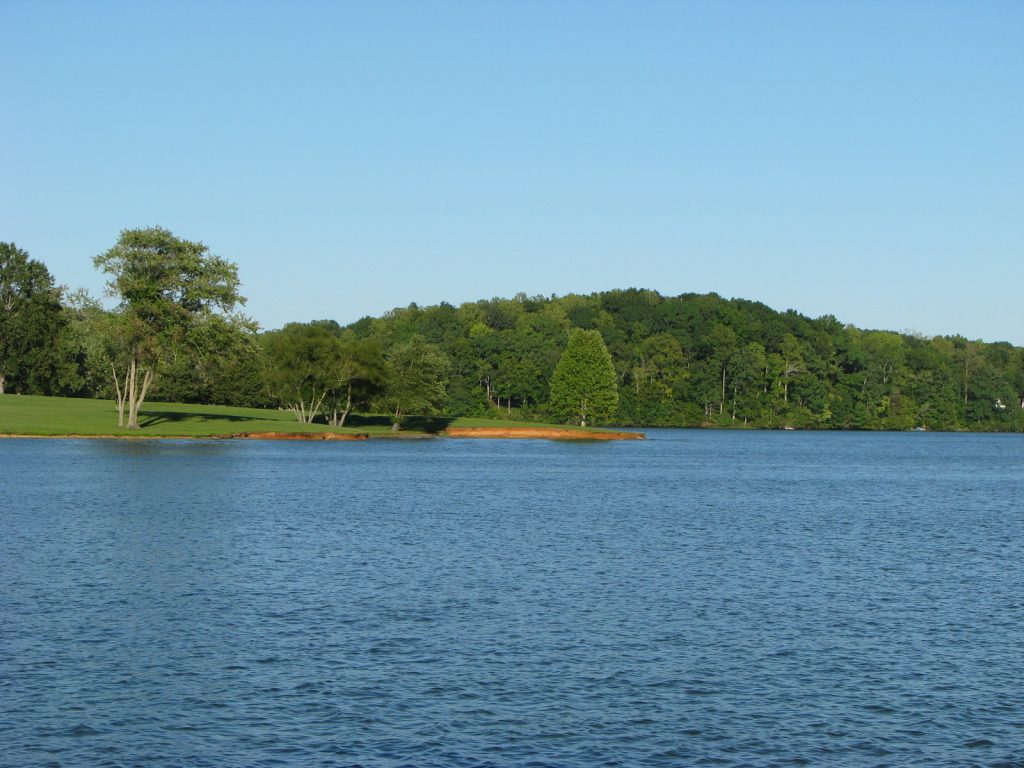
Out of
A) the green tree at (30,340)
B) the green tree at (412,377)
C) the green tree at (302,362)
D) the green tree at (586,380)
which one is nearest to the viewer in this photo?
the green tree at (302,362)

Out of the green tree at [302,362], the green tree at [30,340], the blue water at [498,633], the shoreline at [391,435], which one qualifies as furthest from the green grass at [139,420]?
the blue water at [498,633]

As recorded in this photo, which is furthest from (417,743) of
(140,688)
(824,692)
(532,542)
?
(532,542)

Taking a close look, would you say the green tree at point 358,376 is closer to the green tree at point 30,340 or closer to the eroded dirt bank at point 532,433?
the eroded dirt bank at point 532,433

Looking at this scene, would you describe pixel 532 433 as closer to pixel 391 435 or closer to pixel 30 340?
pixel 391 435

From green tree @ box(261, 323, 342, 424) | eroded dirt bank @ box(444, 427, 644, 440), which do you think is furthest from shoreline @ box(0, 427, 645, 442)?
green tree @ box(261, 323, 342, 424)

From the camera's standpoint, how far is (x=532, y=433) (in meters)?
150

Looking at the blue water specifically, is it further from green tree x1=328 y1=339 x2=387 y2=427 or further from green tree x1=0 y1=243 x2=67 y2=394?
green tree x1=0 y1=243 x2=67 y2=394

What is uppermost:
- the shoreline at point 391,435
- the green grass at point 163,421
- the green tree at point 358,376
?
the green tree at point 358,376

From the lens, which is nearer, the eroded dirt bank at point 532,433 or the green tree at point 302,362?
the green tree at point 302,362

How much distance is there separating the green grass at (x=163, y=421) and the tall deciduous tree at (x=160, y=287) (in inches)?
282

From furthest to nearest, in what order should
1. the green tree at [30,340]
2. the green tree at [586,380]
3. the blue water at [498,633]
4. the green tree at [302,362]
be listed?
1. the green tree at [586,380]
2. the green tree at [30,340]
3. the green tree at [302,362]
4. the blue water at [498,633]

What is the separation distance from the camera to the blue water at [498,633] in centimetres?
1831

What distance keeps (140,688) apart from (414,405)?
107m

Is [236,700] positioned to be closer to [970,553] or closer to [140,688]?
[140,688]
